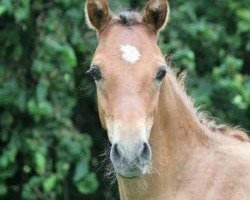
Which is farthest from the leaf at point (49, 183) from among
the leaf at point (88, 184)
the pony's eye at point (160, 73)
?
the pony's eye at point (160, 73)

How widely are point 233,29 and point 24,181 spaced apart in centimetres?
238

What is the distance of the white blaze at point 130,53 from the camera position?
15.9 feet

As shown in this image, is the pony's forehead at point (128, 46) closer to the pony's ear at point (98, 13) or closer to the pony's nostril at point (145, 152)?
the pony's ear at point (98, 13)

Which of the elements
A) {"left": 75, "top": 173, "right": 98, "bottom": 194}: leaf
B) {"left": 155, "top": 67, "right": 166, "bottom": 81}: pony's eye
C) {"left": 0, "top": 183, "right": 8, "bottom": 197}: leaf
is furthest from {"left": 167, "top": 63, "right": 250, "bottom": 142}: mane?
{"left": 0, "top": 183, "right": 8, "bottom": 197}: leaf

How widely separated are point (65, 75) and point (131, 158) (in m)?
2.50

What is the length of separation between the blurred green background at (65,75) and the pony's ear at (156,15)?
5.18 ft

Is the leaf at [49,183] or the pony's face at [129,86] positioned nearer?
the pony's face at [129,86]

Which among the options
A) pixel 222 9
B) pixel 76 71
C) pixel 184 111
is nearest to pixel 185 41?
pixel 222 9

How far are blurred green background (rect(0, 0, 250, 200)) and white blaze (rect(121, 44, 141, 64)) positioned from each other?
5.93 ft

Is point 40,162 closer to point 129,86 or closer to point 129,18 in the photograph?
point 129,18

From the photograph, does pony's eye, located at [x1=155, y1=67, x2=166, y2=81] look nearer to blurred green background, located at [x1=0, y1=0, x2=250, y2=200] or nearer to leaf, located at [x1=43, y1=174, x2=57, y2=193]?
blurred green background, located at [x1=0, y1=0, x2=250, y2=200]

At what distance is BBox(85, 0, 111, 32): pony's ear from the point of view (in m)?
5.25

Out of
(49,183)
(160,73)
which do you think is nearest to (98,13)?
(160,73)

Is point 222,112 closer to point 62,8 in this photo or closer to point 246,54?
point 246,54
